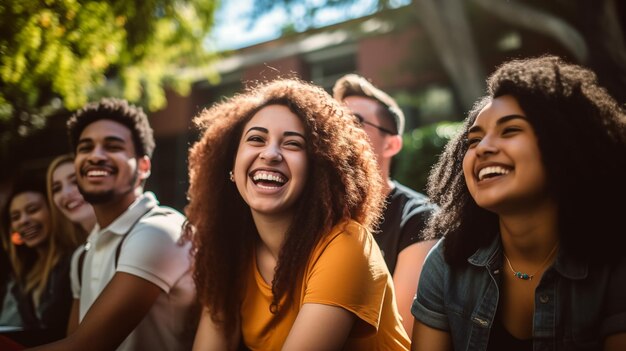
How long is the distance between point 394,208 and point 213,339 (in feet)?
4.50

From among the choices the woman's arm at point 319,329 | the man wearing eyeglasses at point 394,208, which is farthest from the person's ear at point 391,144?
the woman's arm at point 319,329

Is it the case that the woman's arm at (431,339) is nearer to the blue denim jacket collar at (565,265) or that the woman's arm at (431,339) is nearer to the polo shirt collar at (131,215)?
the blue denim jacket collar at (565,265)

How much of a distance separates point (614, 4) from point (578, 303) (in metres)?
6.52

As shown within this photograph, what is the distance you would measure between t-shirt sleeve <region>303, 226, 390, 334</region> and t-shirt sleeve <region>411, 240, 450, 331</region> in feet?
0.53

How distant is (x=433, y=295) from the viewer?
2287 millimetres

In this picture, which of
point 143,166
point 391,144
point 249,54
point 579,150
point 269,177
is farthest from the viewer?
point 249,54

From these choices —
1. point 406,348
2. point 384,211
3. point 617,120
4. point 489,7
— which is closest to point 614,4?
point 489,7

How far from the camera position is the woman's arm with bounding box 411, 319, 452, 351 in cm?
224

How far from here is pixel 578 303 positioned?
6.34 feet

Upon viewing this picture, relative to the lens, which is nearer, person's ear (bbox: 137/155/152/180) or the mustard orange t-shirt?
the mustard orange t-shirt

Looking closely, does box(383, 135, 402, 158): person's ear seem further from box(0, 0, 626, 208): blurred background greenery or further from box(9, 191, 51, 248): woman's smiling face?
box(9, 191, 51, 248): woman's smiling face

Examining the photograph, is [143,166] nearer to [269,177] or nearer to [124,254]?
[124,254]

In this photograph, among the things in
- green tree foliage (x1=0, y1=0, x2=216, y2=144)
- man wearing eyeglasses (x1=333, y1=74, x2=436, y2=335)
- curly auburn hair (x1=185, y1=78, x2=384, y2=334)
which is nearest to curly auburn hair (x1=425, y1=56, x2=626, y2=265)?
man wearing eyeglasses (x1=333, y1=74, x2=436, y2=335)

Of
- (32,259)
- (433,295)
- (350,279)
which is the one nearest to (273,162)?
(350,279)
